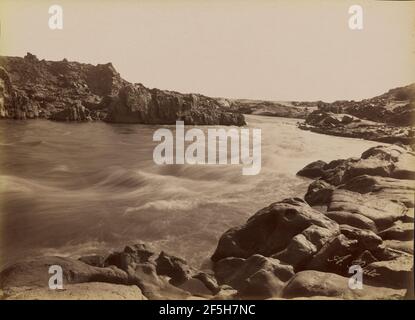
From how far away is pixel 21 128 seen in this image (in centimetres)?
1593

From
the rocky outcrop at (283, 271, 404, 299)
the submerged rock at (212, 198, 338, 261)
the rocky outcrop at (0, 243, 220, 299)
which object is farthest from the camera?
the submerged rock at (212, 198, 338, 261)

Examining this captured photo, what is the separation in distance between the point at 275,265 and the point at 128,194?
548cm

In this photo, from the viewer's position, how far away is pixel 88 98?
23.6m

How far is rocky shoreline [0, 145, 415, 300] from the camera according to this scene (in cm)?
716

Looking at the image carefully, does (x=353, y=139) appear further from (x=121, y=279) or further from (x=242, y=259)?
(x=121, y=279)

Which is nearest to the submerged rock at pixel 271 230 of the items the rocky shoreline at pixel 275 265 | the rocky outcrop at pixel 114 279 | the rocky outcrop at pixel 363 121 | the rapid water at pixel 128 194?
the rocky shoreline at pixel 275 265

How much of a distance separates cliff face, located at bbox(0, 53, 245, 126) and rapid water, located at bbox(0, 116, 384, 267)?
1.48 meters

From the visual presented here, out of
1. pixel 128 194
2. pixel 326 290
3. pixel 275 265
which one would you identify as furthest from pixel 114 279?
pixel 128 194

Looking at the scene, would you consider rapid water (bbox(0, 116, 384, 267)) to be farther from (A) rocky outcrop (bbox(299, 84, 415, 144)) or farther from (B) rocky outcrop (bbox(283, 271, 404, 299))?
(B) rocky outcrop (bbox(283, 271, 404, 299))

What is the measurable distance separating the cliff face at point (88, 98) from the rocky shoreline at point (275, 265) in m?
4.85

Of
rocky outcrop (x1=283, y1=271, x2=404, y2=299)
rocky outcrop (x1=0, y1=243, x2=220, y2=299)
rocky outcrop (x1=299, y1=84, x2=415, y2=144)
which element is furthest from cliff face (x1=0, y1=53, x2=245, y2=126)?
rocky outcrop (x1=283, y1=271, x2=404, y2=299)

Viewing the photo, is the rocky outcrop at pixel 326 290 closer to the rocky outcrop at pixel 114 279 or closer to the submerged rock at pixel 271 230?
the submerged rock at pixel 271 230

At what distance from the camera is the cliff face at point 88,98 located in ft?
43.4
